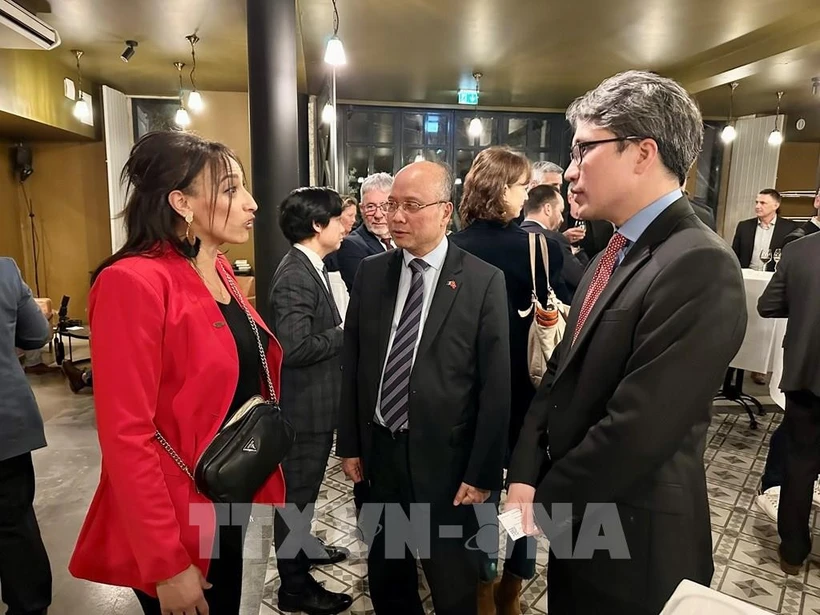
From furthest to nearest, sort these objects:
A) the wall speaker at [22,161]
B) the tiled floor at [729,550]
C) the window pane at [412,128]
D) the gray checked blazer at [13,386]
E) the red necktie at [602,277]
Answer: the window pane at [412,128] → the wall speaker at [22,161] → the tiled floor at [729,550] → the gray checked blazer at [13,386] → the red necktie at [602,277]

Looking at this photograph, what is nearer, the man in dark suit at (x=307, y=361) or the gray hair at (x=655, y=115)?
the gray hair at (x=655, y=115)

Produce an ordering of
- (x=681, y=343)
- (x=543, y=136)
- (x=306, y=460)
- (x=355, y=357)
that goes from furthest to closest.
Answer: (x=543, y=136), (x=306, y=460), (x=355, y=357), (x=681, y=343)

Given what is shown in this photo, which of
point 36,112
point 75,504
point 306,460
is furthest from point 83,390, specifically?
point 306,460

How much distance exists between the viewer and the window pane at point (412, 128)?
840 centimetres

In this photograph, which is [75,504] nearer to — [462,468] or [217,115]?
[462,468]

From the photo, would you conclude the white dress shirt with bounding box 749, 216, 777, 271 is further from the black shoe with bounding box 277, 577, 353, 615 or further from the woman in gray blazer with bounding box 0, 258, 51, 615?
the woman in gray blazer with bounding box 0, 258, 51, 615

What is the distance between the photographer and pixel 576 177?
1.22 m

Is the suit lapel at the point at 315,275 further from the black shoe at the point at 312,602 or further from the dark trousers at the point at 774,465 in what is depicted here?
the dark trousers at the point at 774,465

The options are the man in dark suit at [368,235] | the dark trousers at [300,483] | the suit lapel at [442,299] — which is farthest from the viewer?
the man in dark suit at [368,235]

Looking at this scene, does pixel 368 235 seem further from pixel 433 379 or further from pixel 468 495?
pixel 468 495

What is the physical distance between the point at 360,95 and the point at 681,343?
300 inches

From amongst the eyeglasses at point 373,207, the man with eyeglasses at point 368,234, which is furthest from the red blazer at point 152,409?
the eyeglasses at point 373,207

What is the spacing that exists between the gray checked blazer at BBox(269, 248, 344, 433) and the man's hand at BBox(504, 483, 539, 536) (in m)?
0.98

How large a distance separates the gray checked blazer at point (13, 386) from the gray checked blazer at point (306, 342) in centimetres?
89
